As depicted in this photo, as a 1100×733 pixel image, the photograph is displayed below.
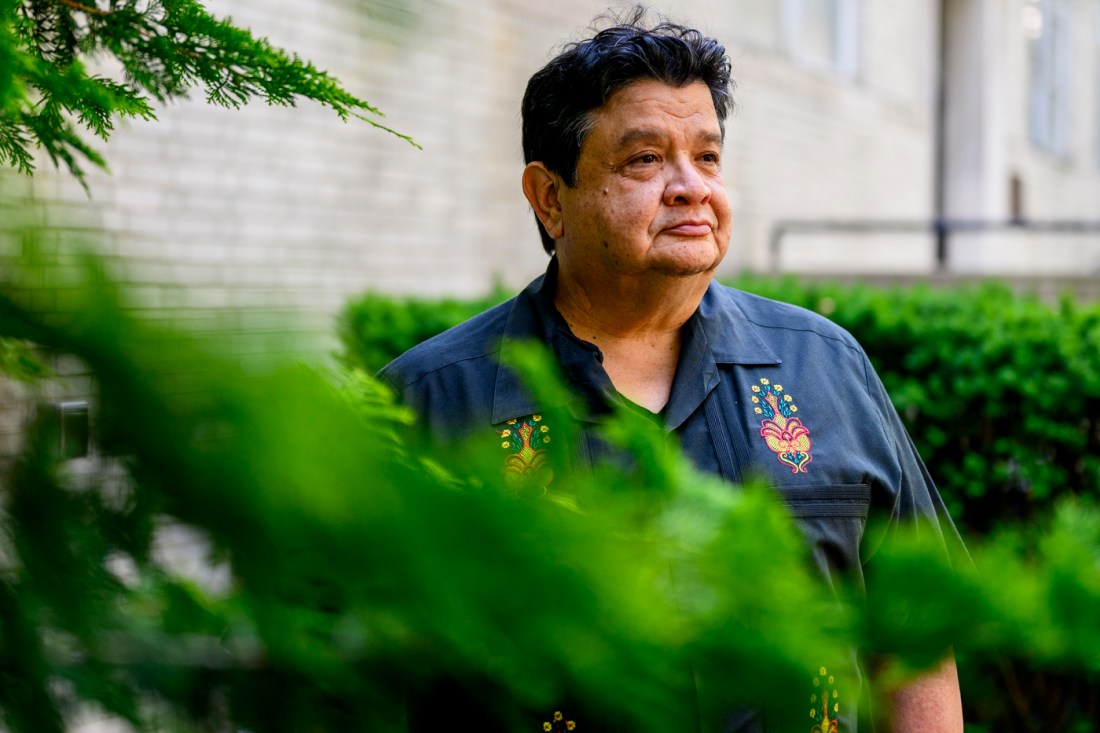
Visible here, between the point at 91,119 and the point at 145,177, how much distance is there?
4869mm

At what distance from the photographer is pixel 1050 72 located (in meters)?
21.3

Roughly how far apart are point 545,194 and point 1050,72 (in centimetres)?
2149

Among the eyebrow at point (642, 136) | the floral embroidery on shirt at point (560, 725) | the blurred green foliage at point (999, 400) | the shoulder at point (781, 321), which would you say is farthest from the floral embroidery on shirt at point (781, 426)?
the blurred green foliage at point (999, 400)

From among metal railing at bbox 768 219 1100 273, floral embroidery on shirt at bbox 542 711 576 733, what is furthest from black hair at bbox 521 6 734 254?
metal railing at bbox 768 219 1100 273

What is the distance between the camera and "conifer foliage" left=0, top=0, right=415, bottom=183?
3.34 feet

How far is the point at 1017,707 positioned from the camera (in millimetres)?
4664

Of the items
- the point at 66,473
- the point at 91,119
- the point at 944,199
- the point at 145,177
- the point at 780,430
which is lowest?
the point at 780,430

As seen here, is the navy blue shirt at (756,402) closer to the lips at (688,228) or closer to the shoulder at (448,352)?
the shoulder at (448,352)

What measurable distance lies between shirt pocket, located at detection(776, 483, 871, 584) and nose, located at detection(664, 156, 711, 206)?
0.57 meters

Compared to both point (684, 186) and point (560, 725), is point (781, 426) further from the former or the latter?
point (560, 725)

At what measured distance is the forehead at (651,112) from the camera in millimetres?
2217

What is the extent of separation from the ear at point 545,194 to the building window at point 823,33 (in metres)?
10.8

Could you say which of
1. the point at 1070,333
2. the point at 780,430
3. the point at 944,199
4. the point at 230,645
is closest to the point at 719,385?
the point at 780,430

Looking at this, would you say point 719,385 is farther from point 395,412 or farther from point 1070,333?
point 1070,333
